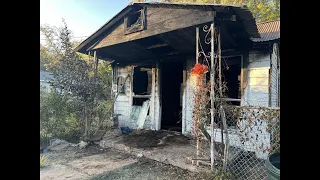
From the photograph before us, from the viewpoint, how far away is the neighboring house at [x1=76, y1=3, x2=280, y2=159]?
3.86m

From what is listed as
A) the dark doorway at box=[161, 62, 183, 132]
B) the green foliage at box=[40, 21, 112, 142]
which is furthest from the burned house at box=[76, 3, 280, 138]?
the green foliage at box=[40, 21, 112, 142]

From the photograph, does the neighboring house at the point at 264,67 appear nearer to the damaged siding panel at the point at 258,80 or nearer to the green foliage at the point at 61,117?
the damaged siding panel at the point at 258,80

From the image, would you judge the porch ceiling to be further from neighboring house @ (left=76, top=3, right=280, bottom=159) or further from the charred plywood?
the charred plywood

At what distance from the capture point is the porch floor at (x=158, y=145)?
12.7 feet

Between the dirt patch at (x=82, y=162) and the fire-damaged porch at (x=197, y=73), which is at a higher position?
the fire-damaged porch at (x=197, y=73)

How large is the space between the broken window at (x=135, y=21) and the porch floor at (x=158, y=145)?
2.94 metres

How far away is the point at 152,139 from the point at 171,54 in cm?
273

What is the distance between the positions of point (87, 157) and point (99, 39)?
3.48 meters

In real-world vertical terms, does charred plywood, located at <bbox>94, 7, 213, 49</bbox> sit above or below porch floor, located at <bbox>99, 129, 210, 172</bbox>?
above

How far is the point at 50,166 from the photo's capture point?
161 inches

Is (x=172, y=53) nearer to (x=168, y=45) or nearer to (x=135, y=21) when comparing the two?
(x=168, y=45)

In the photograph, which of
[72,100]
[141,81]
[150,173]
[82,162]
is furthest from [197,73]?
[72,100]

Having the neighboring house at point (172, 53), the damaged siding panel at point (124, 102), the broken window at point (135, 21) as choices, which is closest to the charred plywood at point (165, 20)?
the neighboring house at point (172, 53)
